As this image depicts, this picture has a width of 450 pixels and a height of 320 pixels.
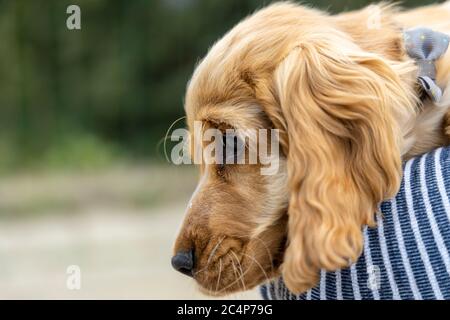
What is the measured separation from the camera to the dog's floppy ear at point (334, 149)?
222 cm

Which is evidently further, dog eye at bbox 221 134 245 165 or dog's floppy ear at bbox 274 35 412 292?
dog eye at bbox 221 134 245 165

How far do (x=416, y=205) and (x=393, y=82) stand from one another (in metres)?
0.41

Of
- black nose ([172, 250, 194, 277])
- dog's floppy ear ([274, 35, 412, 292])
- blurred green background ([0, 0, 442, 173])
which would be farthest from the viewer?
blurred green background ([0, 0, 442, 173])

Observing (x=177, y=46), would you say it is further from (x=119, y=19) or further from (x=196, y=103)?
(x=196, y=103)

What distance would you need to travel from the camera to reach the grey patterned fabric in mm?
2508

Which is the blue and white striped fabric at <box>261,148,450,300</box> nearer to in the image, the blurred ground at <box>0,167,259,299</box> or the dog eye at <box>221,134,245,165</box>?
the dog eye at <box>221,134,245,165</box>

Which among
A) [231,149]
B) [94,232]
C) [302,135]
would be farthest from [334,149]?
[94,232]

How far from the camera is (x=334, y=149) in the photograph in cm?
233

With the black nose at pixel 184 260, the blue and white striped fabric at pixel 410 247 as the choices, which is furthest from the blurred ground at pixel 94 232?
the blue and white striped fabric at pixel 410 247

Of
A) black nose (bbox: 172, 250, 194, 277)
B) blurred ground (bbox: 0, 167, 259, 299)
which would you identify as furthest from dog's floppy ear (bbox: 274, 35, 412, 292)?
blurred ground (bbox: 0, 167, 259, 299)

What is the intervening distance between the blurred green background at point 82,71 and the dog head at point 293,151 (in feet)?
22.4

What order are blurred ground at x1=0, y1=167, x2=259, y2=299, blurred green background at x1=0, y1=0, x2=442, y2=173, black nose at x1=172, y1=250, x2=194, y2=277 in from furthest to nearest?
blurred green background at x1=0, y1=0, x2=442, y2=173, blurred ground at x1=0, y1=167, x2=259, y2=299, black nose at x1=172, y1=250, x2=194, y2=277

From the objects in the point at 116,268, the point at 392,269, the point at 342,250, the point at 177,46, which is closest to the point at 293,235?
the point at 342,250

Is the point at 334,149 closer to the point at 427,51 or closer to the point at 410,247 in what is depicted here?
the point at 410,247
